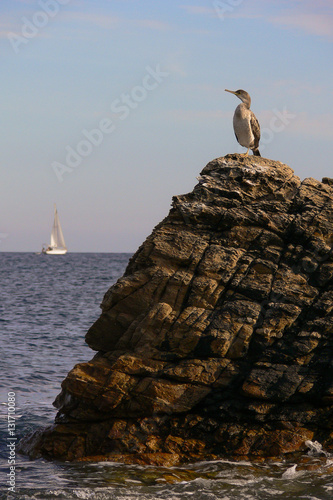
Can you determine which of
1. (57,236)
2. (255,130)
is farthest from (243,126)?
(57,236)

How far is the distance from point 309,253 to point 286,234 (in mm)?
671

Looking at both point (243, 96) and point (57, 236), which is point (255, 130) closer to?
A: point (243, 96)

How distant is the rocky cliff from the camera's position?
39.8 ft

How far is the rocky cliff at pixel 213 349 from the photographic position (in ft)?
39.8

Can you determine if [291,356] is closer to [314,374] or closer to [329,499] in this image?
[314,374]

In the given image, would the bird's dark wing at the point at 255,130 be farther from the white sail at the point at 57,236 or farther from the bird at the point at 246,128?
the white sail at the point at 57,236

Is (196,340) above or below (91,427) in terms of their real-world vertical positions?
above

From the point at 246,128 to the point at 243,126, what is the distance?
0.42ft

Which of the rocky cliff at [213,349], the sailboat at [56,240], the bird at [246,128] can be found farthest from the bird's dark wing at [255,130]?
the sailboat at [56,240]

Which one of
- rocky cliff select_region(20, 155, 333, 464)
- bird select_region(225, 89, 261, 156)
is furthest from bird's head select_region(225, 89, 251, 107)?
rocky cliff select_region(20, 155, 333, 464)

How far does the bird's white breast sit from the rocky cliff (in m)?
3.05

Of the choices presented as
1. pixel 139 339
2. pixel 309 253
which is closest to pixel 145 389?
pixel 139 339

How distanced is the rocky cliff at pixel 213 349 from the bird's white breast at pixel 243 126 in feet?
10.0

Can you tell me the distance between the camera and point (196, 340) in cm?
1226
